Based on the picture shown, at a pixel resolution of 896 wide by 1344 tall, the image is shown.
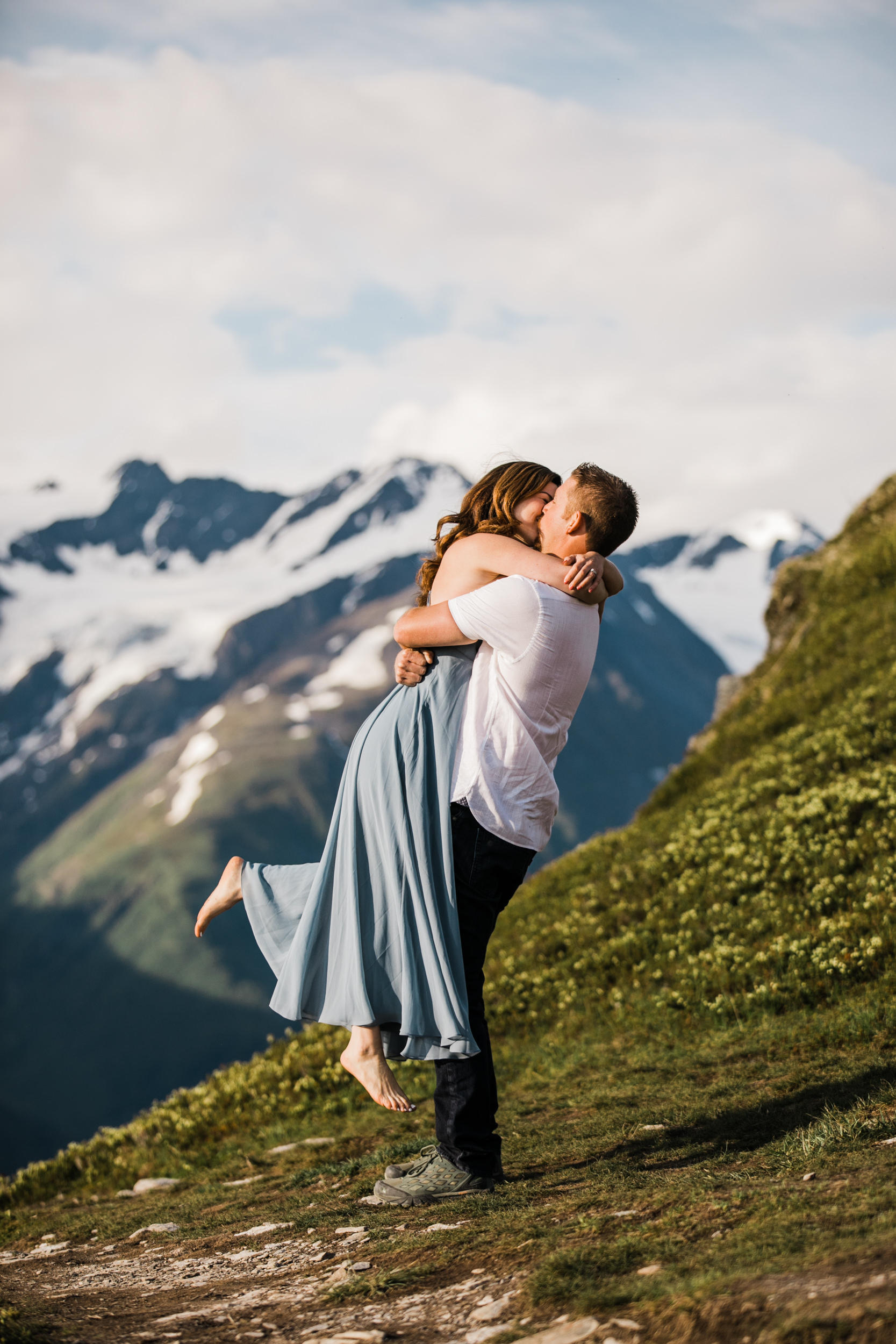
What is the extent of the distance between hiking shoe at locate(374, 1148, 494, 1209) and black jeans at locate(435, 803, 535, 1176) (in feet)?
0.14

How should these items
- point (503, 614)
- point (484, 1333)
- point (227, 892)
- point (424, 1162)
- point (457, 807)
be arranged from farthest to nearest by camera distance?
1. point (227, 892)
2. point (424, 1162)
3. point (457, 807)
4. point (503, 614)
5. point (484, 1333)

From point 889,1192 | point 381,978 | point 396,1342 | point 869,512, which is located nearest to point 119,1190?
point 381,978

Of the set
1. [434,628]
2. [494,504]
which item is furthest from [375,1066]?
[494,504]

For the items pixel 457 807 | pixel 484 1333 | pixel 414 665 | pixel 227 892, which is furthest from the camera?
pixel 227 892

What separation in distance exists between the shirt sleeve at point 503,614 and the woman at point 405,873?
0.16m

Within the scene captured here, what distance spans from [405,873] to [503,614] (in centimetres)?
152

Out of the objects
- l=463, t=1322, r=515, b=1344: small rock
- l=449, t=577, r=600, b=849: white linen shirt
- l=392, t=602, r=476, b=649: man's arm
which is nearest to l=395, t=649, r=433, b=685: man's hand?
l=392, t=602, r=476, b=649: man's arm

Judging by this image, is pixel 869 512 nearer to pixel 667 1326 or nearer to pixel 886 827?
pixel 886 827

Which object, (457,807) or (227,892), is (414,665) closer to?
(457,807)

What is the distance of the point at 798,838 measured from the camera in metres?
11.9

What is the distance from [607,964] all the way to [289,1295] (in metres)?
7.25

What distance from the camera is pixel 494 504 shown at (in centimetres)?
640

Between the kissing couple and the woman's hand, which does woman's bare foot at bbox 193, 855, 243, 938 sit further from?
the woman's hand

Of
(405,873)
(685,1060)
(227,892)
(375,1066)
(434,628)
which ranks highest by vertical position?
(434,628)
